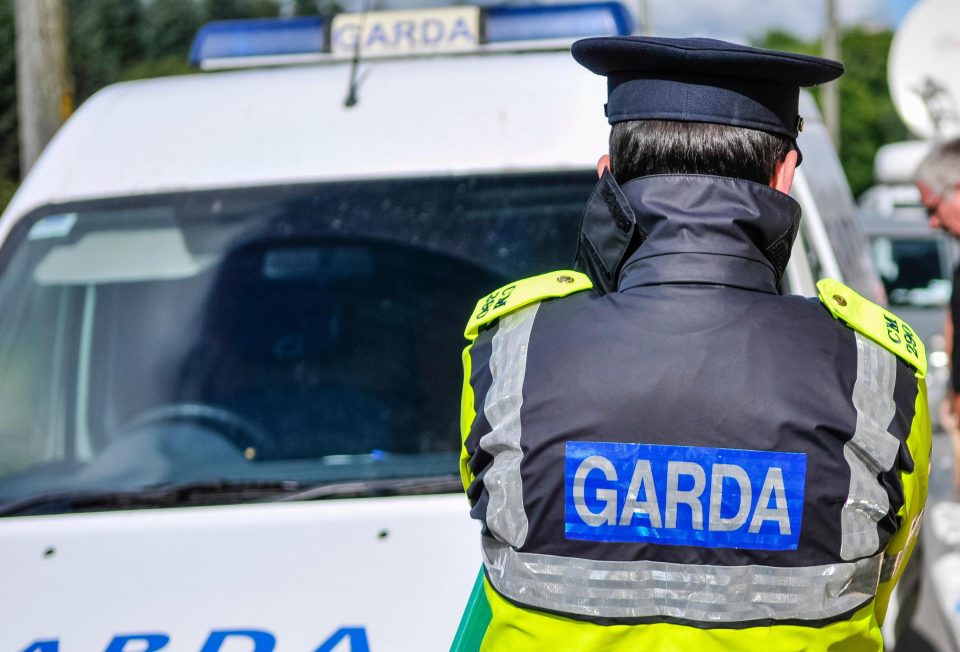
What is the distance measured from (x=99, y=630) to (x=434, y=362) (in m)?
0.93

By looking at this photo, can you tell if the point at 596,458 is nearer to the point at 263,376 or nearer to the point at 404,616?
the point at 404,616

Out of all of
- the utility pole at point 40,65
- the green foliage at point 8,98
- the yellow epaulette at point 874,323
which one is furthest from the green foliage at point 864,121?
the yellow epaulette at point 874,323

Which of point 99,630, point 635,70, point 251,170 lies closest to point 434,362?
point 251,170

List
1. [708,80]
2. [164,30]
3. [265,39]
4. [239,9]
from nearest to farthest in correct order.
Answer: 1. [708,80]
2. [265,39]
3. [164,30]
4. [239,9]

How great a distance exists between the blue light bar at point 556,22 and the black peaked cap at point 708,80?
5.48ft

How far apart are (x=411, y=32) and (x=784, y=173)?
1.83m

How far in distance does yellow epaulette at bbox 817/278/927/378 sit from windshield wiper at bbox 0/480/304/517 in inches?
43.9

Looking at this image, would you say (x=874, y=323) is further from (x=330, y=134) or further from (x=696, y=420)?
(x=330, y=134)

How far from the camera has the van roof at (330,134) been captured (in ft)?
8.50

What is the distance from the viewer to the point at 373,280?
2.68 metres

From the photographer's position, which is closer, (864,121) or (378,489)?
(378,489)

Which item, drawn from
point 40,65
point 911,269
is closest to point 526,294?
point 911,269

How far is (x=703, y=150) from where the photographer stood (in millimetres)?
1445

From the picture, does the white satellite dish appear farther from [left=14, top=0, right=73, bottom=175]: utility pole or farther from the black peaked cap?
the black peaked cap
